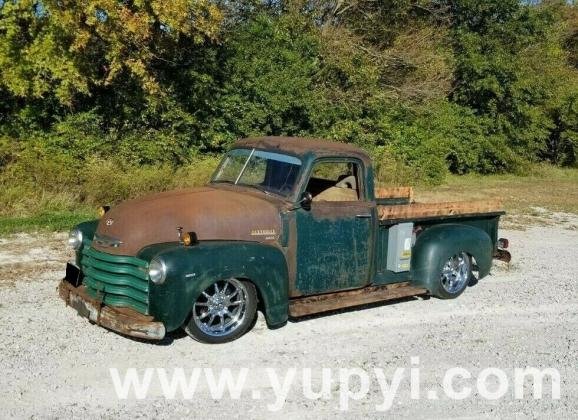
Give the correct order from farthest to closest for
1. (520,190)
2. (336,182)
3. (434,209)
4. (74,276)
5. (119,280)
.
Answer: (520,190) < (434,209) < (336,182) < (74,276) < (119,280)

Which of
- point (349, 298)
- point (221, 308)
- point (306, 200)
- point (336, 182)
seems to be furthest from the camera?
point (336, 182)

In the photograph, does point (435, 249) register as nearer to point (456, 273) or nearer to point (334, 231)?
point (456, 273)

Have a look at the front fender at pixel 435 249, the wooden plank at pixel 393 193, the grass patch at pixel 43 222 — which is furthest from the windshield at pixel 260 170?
the grass patch at pixel 43 222

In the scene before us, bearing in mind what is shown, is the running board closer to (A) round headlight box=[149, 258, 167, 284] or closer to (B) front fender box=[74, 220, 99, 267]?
(A) round headlight box=[149, 258, 167, 284]

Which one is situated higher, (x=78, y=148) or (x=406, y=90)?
(x=406, y=90)

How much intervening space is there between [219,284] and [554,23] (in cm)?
2204

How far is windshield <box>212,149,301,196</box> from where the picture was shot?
21.5 ft

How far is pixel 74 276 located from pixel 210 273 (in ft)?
4.91

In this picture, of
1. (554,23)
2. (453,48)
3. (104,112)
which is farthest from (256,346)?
(554,23)

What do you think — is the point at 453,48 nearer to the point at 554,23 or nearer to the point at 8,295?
the point at 554,23

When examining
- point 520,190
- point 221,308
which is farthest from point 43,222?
point 520,190

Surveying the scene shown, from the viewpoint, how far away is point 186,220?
588 cm

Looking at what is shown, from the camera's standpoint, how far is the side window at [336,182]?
271 inches

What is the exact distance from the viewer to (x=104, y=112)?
15.1 m
